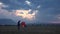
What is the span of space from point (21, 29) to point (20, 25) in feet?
4.34

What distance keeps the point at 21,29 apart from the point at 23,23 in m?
1.61

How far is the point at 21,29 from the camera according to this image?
94.8 feet

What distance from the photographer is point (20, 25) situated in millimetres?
27797

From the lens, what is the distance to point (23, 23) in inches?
1093

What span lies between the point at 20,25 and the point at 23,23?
595mm
